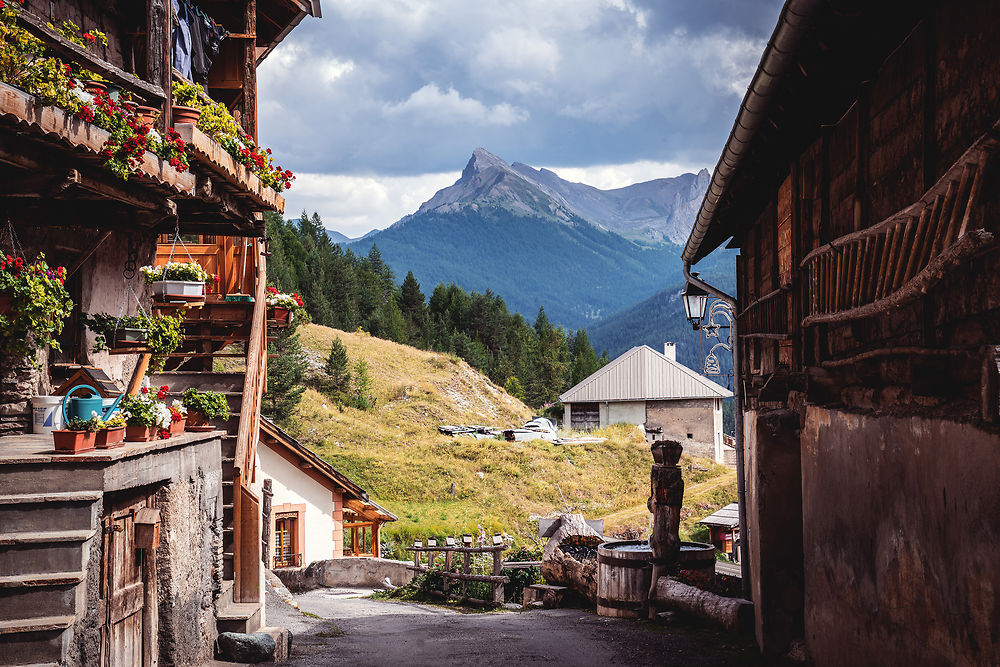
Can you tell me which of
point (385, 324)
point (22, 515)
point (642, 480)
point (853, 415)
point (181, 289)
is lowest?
point (642, 480)

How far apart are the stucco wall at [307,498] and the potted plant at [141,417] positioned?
1590 cm

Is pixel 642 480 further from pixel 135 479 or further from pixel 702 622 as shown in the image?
pixel 135 479

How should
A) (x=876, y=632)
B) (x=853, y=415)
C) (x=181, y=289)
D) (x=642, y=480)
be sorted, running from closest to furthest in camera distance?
→ (x=876, y=632) < (x=853, y=415) < (x=181, y=289) < (x=642, y=480)

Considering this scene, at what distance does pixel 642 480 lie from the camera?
4122 cm

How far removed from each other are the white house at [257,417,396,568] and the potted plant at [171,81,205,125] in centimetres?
1378

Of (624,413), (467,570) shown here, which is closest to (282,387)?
(624,413)

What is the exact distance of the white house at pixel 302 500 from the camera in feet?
75.1

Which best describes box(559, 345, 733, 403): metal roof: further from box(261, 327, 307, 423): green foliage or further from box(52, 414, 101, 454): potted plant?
box(52, 414, 101, 454): potted plant

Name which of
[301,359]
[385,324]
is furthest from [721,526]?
[385,324]

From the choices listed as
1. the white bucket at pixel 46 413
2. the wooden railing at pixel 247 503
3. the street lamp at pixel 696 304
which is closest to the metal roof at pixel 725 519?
the street lamp at pixel 696 304

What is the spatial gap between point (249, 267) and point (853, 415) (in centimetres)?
965

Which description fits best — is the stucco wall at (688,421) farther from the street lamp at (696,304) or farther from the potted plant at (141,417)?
the potted plant at (141,417)

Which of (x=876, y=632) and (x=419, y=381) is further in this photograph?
(x=419, y=381)

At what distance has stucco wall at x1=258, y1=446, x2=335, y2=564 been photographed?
2314 cm
